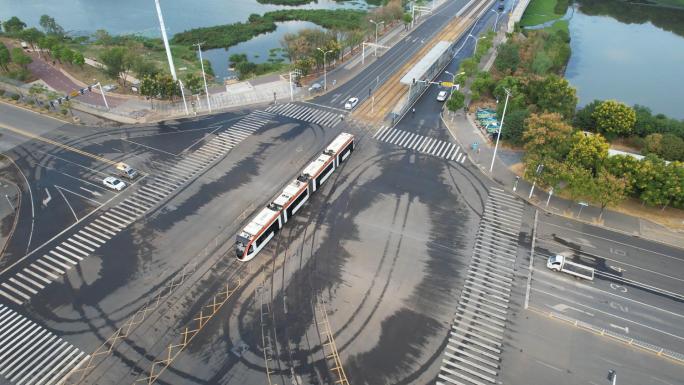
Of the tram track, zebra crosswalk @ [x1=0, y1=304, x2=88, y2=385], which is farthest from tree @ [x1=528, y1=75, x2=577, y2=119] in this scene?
→ zebra crosswalk @ [x1=0, y1=304, x2=88, y2=385]

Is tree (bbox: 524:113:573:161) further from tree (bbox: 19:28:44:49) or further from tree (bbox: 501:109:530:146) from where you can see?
tree (bbox: 19:28:44:49)

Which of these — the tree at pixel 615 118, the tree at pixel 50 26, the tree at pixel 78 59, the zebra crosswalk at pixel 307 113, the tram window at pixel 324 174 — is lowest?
the tram window at pixel 324 174

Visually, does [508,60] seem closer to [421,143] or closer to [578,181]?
[421,143]

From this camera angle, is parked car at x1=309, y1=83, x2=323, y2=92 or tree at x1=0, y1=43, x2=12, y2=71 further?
tree at x1=0, y1=43, x2=12, y2=71

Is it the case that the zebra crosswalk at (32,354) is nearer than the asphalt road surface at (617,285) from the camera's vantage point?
Yes

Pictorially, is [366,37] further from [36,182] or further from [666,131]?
[36,182]

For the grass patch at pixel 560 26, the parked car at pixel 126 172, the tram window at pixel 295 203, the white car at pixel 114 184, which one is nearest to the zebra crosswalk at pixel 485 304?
the tram window at pixel 295 203

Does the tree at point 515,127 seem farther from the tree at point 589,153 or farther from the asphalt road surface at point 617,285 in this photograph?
the asphalt road surface at point 617,285
